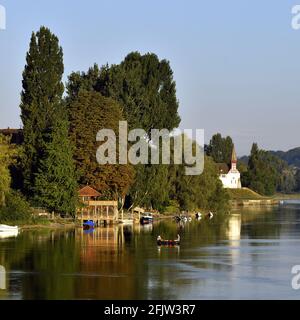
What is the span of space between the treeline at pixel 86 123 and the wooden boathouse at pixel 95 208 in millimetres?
1017

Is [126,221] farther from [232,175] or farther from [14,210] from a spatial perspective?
[232,175]

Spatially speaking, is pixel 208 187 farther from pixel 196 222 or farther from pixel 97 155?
pixel 97 155

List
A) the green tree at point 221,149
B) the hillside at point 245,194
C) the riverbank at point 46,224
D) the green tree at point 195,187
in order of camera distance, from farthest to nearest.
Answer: the green tree at point 221,149 → the hillside at point 245,194 → the green tree at point 195,187 → the riverbank at point 46,224

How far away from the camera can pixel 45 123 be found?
5975 centimetres

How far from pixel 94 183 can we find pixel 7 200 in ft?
28.4

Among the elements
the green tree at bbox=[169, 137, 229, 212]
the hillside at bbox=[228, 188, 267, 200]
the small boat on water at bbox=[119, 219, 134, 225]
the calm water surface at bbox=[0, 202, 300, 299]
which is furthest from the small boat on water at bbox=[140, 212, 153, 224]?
the hillside at bbox=[228, 188, 267, 200]

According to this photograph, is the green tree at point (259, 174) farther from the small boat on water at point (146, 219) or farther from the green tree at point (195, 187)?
the small boat on water at point (146, 219)

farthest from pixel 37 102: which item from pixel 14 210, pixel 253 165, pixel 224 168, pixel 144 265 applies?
pixel 224 168

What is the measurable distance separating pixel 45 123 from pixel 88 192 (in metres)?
5.58

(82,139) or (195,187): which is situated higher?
(82,139)

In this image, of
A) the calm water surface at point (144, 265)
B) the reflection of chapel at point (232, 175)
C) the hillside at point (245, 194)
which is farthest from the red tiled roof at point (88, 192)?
the reflection of chapel at point (232, 175)

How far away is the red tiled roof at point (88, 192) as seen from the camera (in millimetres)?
61000

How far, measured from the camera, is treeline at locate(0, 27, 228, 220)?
191 ft
